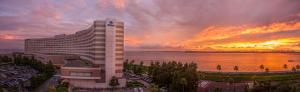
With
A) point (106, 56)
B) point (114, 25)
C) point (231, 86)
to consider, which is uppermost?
point (114, 25)

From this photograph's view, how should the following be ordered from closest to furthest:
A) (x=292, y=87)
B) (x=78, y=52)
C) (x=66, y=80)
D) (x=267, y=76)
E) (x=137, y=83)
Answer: (x=292, y=87)
(x=66, y=80)
(x=137, y=83)
(x=267, y=76)
(x=78, y=52)

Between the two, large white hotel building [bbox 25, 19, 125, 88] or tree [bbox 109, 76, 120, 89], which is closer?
tree [bbox 109, 76, 120, 89]

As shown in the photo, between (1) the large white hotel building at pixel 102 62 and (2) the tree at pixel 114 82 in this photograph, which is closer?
(2) the tree at pixel 114 82

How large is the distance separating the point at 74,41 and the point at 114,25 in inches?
2286

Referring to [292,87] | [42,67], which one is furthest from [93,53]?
[292,87]

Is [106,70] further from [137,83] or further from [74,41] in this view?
[74,41]

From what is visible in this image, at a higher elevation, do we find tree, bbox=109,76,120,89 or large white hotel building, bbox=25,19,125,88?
large white hotel building, bbox=25,19,125,88

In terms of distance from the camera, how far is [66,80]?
86062 mm

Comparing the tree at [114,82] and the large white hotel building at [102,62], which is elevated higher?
the large white hotel building at [102,62]

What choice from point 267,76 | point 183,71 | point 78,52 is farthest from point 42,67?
point 267,76

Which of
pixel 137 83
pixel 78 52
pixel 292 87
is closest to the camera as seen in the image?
pixel 292 87

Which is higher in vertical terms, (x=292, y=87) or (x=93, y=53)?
(x=93, y=53)

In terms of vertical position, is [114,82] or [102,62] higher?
[102,62]

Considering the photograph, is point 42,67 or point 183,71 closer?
point 183,71
